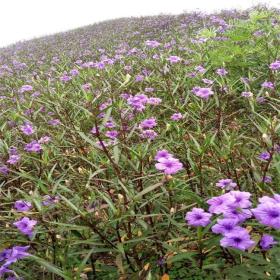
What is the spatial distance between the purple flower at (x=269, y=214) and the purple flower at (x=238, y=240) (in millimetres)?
93

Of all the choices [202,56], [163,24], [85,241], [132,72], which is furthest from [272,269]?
[163,24]

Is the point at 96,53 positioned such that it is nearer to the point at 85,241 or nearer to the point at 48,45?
the point at 48,45

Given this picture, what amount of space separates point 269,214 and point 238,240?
0.16 m

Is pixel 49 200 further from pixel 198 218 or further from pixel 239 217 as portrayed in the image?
pixel 239 217

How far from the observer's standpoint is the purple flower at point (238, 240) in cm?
152

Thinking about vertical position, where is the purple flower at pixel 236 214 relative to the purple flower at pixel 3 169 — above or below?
above

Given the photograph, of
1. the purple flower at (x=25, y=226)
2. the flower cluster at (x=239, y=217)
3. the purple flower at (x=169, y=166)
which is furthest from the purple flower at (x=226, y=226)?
the purple flower at (x=25, y=226)

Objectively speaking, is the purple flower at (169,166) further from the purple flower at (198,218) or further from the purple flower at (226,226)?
the purple flower at (226,226)

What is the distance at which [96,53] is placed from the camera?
11.1 m

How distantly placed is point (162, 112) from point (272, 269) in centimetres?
257

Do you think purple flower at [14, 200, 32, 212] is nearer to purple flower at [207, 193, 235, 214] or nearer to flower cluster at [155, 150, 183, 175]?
flower cluster at [155, 150, 183, 175]

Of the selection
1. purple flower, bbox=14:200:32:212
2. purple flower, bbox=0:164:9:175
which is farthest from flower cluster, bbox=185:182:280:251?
purple flower, bbox=0:164:9:175

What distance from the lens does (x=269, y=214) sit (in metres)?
1.48

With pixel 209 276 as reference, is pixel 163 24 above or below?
above
